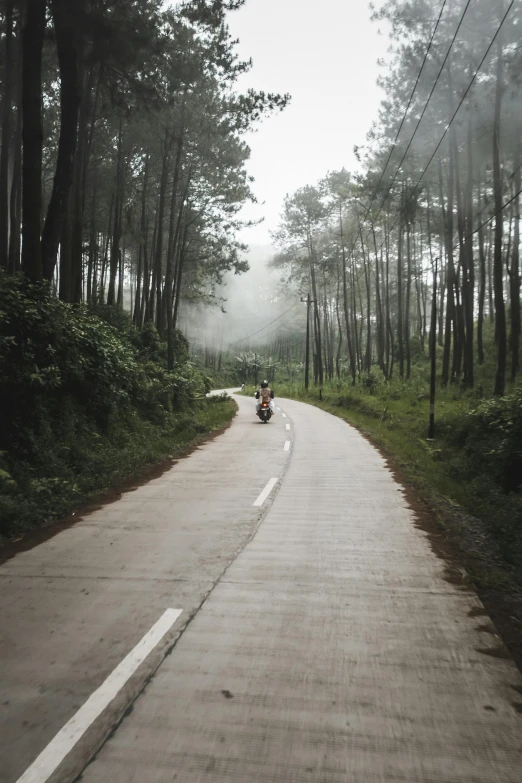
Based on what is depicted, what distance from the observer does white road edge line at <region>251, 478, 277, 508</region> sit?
7997mm

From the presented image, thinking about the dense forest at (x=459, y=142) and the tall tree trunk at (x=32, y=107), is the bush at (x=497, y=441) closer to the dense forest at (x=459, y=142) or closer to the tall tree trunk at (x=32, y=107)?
the dense forest at (x=459, y=142)

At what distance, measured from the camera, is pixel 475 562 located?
5.47m

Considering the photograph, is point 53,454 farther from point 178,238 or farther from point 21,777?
point 178,238

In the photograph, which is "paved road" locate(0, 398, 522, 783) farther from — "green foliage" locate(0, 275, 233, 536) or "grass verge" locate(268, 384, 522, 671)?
"green foliage" locate(0, 275, 233, 536)

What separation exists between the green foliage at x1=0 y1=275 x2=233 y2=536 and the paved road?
140 cm

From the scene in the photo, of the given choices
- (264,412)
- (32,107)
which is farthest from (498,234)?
(32,107)

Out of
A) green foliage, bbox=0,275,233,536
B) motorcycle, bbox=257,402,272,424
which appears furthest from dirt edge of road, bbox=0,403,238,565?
motorcycle, bbox=257,402,272,424

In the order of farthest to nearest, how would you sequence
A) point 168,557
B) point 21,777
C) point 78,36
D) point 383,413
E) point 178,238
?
point 178,238, point 383,413, point 78,36, point 168,557, point 21,777

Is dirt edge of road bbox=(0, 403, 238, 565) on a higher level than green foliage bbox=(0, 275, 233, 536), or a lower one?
lower

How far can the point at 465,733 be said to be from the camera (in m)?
2.59

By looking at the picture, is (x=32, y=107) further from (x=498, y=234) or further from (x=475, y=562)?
(x=498, y=234)

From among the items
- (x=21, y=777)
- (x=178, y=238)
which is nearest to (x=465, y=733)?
(x=21, y=777)

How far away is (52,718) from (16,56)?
63.7 feet

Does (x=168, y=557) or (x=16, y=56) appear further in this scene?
(x=16, y=56)
